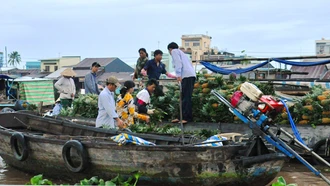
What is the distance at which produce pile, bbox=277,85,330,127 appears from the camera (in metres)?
8.98

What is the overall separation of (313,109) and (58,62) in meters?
49.9

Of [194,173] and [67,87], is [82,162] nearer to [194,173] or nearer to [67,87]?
[194,173]

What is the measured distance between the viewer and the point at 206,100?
10328 mm

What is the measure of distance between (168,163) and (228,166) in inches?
32.2

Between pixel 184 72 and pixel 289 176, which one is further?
pixel 184 72

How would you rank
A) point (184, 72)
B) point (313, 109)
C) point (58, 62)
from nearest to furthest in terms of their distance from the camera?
point (313, 109) < point (184, 72) < point (58, 62)

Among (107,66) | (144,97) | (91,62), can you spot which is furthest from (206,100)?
(91,62)

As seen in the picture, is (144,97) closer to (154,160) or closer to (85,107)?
(154,160)

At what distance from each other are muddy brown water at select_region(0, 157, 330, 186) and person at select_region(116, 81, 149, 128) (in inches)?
69.2

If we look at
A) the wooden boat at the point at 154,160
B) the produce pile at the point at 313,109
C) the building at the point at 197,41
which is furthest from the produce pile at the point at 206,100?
the building at the point at 197,41

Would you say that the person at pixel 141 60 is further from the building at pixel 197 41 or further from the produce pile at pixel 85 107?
the building at pixel 197 41

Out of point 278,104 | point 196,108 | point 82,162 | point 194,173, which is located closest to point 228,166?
point 194,173

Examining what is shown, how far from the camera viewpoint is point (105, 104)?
8266mm

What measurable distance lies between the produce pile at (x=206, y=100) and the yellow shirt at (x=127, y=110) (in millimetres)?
1585
